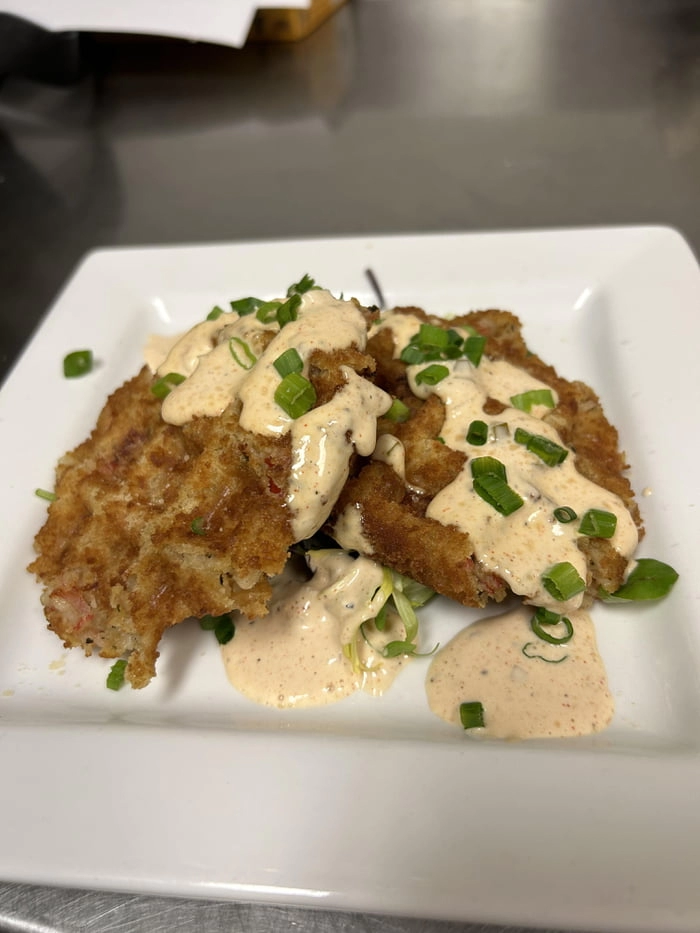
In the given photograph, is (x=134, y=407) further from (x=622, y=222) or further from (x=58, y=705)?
(x=622, y=222)

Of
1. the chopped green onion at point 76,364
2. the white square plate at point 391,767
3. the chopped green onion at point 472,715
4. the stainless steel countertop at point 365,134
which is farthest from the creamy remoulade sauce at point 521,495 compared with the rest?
the stainless steel countertop at point 365,134

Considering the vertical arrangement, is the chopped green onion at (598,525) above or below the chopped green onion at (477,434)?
below

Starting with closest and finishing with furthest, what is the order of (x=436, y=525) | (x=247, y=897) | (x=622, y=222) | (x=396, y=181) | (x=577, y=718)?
(x=247, y=897) < (x=577, y=718) < (x=436, y=525) < (x=622, y=222) < (x=396, y=181)

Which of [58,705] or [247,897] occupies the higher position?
[58,705]

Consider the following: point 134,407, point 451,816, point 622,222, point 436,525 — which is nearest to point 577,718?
point 451,816

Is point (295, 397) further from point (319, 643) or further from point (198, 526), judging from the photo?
point (319, 643)

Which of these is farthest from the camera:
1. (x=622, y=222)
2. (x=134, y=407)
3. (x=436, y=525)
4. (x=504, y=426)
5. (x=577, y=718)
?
(x=622, y=222)

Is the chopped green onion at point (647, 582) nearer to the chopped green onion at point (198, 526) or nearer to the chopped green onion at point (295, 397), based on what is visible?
the chopped green onion at point (295, 397)
